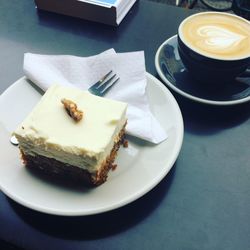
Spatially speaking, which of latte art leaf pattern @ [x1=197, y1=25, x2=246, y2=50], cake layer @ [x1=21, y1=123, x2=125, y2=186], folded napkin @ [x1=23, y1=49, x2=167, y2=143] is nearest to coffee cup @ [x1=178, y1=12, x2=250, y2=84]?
latte art leaf pattern @ [x1=197, y1=25, x2=246, y2=50]

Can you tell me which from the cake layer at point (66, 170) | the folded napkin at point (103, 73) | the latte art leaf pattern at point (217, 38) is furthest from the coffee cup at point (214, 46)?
the cake layer at point (66, 170)

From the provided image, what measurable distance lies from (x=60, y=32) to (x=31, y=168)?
46cm

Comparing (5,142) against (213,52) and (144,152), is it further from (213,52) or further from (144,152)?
(213,52)

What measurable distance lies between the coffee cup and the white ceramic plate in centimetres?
8

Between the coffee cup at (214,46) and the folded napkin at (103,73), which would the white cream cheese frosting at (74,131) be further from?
the coffee cup at (214,46)

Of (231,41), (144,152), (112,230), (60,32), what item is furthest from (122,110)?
(60,32)

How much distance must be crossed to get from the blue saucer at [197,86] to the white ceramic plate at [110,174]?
0.05 m

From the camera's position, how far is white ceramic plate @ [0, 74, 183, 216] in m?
0.56

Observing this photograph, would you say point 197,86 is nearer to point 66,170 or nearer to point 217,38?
point 217,38

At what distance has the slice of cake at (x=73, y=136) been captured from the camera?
1.89 ft

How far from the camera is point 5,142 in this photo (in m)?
0.66

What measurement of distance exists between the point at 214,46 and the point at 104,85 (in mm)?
239

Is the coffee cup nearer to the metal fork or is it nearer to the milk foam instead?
the milk foam

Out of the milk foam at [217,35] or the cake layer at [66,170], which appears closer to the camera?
the cake layer at [66,170]
